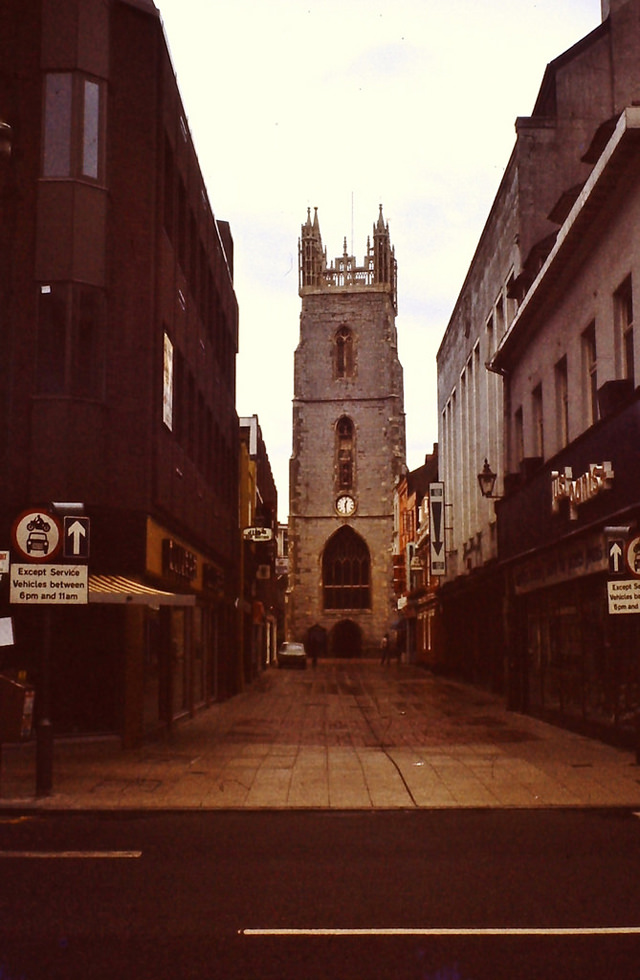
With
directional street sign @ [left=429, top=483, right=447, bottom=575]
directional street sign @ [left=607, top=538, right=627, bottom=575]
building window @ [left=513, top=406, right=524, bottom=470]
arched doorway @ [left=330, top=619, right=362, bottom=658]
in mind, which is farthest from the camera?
arched doorway @ [left=330, top=619, right=362, bottom=658]

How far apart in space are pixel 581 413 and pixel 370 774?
8289 mm

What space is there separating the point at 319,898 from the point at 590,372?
1445 centimetres

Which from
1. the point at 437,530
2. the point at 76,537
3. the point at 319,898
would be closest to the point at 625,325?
the point at 76,537

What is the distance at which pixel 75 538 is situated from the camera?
13547 mm

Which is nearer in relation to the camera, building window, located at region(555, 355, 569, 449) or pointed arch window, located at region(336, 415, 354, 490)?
building window, located at region(555, 355, 569, 449)

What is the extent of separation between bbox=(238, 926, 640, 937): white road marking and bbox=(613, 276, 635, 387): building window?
11.9m

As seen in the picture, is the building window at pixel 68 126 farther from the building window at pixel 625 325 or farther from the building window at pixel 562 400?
the building window at pixel 562 400

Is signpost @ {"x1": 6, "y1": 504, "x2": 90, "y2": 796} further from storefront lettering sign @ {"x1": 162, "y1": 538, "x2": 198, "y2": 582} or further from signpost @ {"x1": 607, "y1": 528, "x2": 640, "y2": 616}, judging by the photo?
storefront lettering sign @ {"x1": 162, "y1": 538, "x2": 198, "y2": 582}

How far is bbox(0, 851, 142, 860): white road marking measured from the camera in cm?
912

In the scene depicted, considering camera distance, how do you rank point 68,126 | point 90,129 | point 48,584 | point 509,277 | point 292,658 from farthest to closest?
point 292,658
point 509,277
point 90,129
point 68,126
point 48,584

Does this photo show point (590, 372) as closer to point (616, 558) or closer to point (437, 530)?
point (616, 558)

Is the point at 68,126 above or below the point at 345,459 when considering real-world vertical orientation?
below

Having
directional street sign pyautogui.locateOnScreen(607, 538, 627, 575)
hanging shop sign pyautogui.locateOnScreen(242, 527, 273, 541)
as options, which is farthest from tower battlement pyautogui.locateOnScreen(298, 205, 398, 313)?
directional street sign pyautogui.locateOnScreen(607, 538, 627, 575)

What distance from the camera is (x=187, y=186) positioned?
23375 mm
